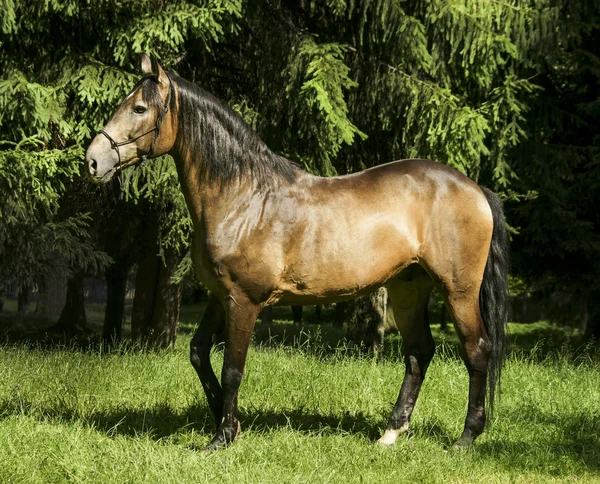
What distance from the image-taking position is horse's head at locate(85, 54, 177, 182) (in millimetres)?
5004

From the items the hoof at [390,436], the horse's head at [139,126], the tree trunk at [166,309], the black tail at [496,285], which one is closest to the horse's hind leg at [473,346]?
the black tail at [496,285]

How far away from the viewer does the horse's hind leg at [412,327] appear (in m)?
5.94

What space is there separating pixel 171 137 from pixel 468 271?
234cm

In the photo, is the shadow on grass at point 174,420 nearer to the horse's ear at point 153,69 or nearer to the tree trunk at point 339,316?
the horse's ear at point 153,69

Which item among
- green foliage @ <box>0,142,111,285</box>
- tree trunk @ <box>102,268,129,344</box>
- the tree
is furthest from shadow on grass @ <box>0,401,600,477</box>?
tree trunk @ <box>102,268,129,344</box>

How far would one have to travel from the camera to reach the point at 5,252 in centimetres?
995

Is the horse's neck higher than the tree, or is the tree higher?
the tree

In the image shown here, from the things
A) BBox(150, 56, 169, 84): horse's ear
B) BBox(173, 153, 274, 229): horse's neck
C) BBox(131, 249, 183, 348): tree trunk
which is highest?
BBox(150, 56, 169, 84): horse's ear

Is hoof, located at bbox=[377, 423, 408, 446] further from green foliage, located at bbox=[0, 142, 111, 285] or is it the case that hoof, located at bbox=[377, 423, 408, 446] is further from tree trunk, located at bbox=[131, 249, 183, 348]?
tree trunk, located at bbox=[131, 249, 183, 348]

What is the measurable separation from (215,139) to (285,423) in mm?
2369

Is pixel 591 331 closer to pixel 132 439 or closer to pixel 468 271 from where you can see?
pixel 468 271

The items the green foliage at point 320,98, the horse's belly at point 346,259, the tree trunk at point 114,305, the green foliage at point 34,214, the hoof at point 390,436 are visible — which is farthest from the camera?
the tree trunk at point 114,305

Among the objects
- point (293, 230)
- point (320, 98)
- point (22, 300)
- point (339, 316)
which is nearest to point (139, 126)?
point (293, 230)

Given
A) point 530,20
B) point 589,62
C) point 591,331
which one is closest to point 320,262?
point 530,20
